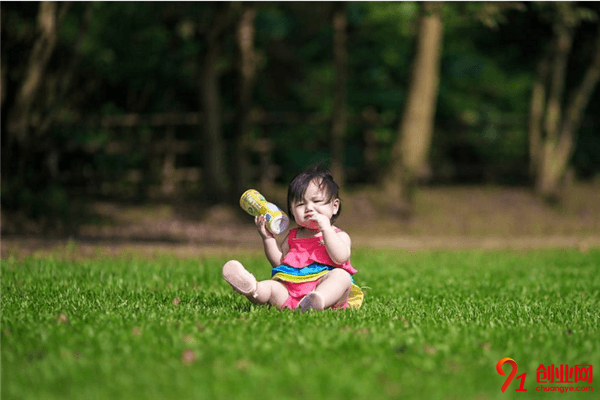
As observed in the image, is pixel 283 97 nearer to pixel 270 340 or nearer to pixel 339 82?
pixel 339 82

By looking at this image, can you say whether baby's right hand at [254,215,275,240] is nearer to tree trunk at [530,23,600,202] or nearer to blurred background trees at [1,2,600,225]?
blurred background trees at [1,2,600,225]

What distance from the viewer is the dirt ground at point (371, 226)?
12656 mm

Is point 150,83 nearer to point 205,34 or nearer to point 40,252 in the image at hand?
point 205,34

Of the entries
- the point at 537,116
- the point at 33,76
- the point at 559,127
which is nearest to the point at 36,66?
the point at 33,76

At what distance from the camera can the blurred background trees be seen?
14.6 meters

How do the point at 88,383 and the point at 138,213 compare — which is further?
the point at 138,213

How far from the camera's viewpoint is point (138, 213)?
57.6 feet

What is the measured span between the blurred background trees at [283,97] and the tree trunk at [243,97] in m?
0.03

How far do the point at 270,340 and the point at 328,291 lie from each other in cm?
111

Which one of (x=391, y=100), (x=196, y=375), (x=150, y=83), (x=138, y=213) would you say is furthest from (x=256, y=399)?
(x=391, y=100)

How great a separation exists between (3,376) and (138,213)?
43.8 ft

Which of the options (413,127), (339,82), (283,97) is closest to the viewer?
(413,127)

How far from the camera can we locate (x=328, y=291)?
20.1 feet

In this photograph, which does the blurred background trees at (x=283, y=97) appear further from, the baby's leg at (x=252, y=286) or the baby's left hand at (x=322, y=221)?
the baby's leg at (x=252, y=286)
